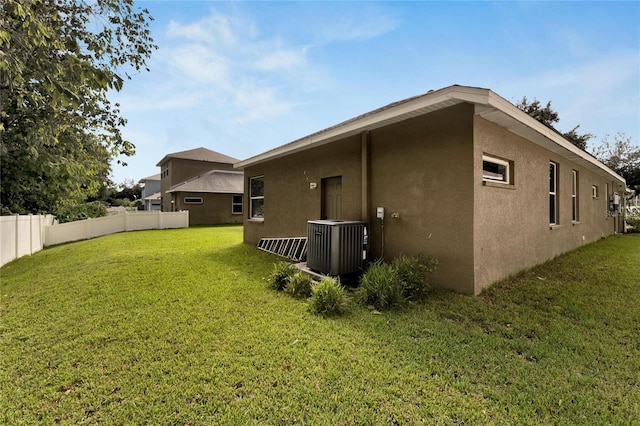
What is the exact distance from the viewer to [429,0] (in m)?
6.68

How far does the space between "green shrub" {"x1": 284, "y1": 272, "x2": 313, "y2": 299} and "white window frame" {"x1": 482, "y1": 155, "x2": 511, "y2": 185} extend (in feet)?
11.2

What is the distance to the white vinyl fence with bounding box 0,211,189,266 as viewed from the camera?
822 cm

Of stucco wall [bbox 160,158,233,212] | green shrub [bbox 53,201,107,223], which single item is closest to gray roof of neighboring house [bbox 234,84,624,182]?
green shrub [bbox 53,201,107,223]

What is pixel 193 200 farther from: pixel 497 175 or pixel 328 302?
pixel 497 175

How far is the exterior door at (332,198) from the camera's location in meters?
7.03

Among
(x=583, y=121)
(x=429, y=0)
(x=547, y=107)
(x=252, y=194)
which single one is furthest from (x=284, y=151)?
(x=583, y=121)

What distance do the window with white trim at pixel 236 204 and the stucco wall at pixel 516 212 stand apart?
63.1 feet

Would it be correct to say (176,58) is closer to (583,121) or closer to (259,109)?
(259,109)

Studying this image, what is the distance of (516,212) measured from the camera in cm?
547

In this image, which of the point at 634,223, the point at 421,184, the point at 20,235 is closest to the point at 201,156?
the point at 20,235

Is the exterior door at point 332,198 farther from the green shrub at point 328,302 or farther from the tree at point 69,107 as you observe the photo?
the tree at point 69,107

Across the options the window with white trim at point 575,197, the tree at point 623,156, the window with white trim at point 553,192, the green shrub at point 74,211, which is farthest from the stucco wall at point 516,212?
the tree at point 623,156

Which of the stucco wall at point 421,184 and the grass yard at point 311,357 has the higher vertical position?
the stucco wall at point 421,184

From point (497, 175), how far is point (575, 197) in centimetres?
610
